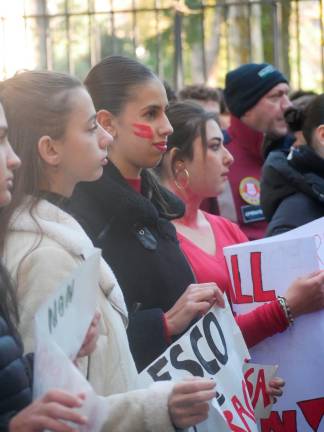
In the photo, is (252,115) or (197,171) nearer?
(197,171)

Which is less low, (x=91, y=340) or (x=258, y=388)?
(x=91, y=340)

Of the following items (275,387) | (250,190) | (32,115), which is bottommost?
(250,190)

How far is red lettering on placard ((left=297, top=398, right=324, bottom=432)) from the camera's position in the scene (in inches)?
168

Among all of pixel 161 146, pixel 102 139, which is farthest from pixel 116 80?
pixel 102 139

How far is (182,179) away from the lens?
15.3ft

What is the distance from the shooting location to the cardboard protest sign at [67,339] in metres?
2.42

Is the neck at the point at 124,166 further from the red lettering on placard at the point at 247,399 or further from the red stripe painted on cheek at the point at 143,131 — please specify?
the red lettering on placard at the point at 247,399

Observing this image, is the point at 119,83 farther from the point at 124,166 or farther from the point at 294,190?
the point at 294,190

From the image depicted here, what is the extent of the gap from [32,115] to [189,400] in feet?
3.22

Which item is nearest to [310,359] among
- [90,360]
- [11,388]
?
[90,360]

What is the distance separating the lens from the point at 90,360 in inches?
118

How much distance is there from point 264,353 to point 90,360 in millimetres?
1455

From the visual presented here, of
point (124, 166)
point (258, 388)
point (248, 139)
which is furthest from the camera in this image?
point (248, 139)

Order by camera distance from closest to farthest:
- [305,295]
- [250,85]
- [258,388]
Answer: [258,388] < [305,295] < [250,85]
